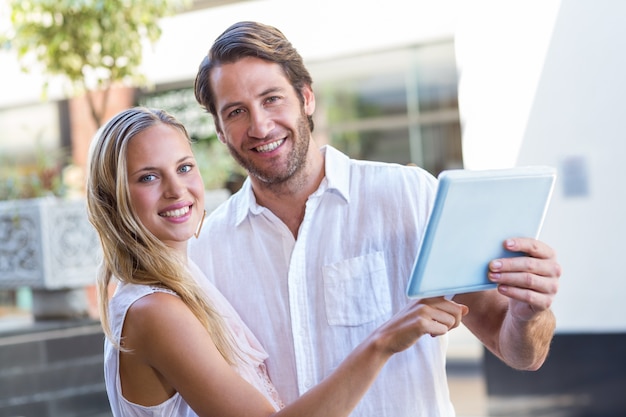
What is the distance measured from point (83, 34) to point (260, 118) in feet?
11.4

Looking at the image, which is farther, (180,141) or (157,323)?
(180,141)

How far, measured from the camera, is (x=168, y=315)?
1.60 metres

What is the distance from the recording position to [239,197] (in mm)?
2029

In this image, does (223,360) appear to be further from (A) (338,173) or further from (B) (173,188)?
(A) (338,173)

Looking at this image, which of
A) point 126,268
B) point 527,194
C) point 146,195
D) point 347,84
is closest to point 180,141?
point 146,195

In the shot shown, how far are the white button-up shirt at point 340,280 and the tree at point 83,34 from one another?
10.7 feet

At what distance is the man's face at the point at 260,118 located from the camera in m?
1.82

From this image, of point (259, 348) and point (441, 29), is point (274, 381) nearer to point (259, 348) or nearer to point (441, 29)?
point (259, 348)

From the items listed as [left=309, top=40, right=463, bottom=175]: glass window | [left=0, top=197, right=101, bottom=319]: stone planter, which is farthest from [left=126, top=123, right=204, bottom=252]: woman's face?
[left=309, top=40, right=463, bottom=175]: glass window

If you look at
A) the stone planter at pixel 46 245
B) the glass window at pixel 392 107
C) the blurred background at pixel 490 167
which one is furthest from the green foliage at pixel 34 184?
the glass window at pixel 392 107

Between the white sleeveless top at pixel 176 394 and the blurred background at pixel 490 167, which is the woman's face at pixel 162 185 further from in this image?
the blurred background at pixel 490 167

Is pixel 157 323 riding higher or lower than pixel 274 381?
higher

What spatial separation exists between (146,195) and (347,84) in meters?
6.23

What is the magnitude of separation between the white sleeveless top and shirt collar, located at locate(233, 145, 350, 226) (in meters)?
0.21
